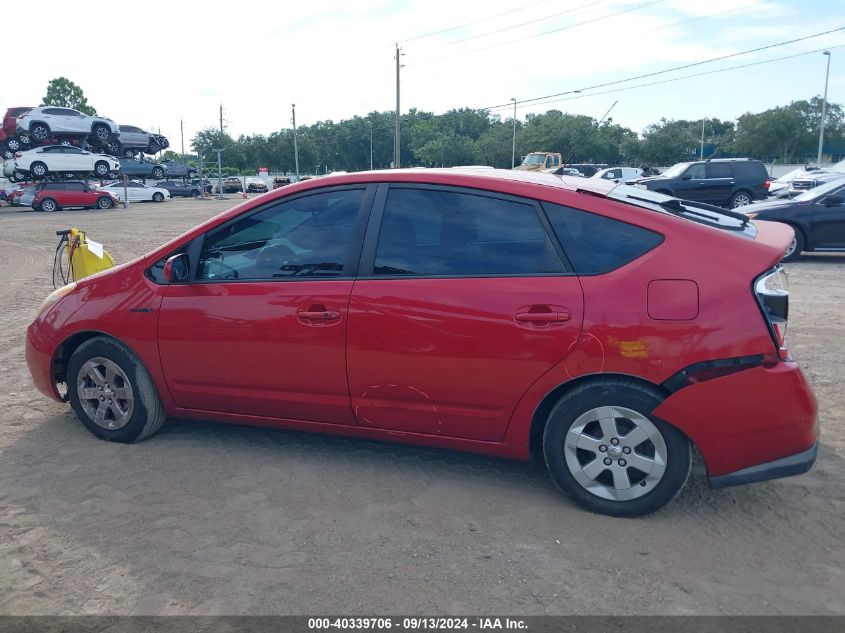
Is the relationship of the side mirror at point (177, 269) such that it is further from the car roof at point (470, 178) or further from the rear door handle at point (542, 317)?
the rear door handle at point (542, 317)

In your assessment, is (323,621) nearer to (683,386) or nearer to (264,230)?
(683,386)

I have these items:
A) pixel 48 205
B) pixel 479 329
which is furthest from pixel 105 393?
pixel 48 205

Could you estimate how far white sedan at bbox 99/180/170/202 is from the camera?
42969 mm

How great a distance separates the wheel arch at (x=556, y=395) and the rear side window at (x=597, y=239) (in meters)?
0.51

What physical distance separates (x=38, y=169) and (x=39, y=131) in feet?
10.9

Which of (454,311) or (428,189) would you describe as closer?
(454,311)

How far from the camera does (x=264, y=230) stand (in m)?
4.25

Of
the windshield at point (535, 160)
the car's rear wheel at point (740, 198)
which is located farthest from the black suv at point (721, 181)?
the windshield at point (535, 160)

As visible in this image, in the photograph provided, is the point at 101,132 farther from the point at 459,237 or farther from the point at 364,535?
the point at 364,535

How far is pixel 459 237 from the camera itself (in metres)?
→ 3.80

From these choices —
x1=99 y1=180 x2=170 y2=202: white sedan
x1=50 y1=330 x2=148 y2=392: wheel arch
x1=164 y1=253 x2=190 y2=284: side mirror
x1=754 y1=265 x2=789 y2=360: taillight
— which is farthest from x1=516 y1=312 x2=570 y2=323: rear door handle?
x1=99 y1=180 x2=170 y2=202: white sedan

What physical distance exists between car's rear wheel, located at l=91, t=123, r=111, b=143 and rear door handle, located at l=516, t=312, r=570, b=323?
43.0 metres

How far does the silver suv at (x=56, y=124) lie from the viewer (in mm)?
38438

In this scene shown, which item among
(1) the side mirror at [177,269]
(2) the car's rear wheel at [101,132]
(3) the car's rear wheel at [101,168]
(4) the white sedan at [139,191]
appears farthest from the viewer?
(4) the white sedan at [139,191]
